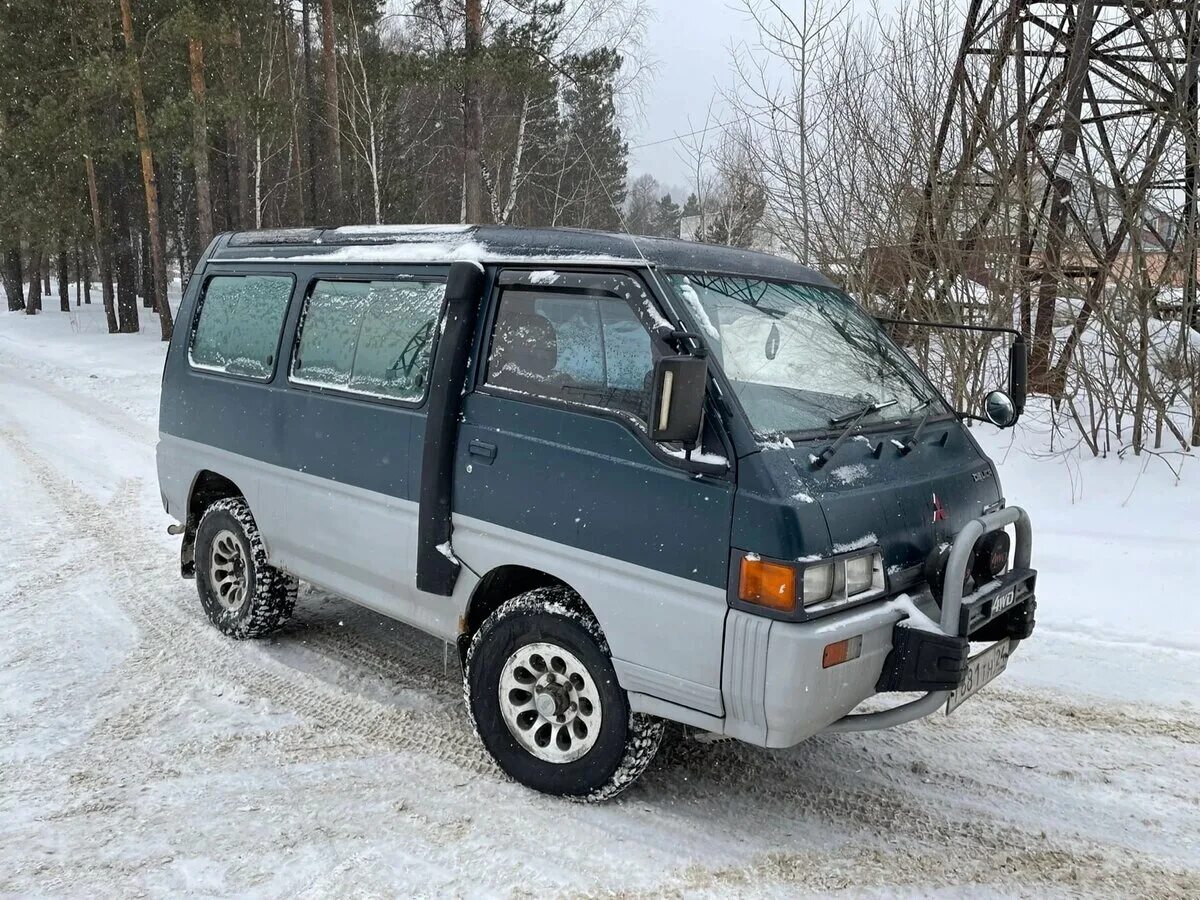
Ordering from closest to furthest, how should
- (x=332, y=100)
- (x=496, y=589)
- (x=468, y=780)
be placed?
(x=468, y=780) < (x=496, y=589) < (x=332, y=100)

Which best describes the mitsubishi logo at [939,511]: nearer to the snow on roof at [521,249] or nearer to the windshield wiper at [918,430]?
the windshield wiper at [918,430]

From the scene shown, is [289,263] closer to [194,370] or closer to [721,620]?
[194,370]

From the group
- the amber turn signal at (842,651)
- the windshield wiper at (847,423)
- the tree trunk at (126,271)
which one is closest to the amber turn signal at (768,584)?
the amber turn signal at (842,651)

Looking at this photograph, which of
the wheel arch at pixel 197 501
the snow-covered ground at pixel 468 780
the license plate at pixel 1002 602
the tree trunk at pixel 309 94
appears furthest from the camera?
the tree trunk at pixel 309 94

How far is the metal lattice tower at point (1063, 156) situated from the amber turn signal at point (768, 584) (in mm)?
6859

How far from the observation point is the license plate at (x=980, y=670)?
10.9 feet

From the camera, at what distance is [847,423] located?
138 inches

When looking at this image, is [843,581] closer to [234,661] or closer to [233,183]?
[234,661]

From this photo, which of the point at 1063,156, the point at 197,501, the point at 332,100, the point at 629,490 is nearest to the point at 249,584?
→ the point at 197,501

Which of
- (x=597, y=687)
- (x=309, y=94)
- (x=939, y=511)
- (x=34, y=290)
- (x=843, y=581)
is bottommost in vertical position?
(x=597, y=687)

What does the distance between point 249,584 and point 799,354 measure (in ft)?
10.9

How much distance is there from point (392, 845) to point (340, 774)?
23.7 inches

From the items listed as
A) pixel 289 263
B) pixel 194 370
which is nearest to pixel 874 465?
pixel 289 263

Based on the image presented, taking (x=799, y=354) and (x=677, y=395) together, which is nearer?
(x=677, y=395)
